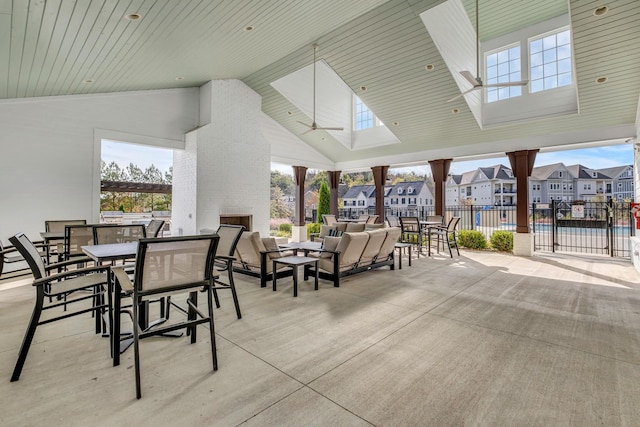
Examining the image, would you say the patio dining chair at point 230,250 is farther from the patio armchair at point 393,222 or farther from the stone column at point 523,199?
the stone column at point 523,199

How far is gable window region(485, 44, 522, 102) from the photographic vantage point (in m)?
7.58

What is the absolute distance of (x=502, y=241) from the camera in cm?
871

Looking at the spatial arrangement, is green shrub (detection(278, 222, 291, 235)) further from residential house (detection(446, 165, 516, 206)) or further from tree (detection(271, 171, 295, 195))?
residential house (detection(446, 165, 516, 206))

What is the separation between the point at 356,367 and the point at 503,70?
8.53 m

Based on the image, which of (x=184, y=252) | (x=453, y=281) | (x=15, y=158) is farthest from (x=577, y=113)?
(x=15, y=158)

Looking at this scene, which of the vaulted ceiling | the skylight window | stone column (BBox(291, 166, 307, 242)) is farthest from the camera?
stone column (BBox(291, 166, 307, 242))

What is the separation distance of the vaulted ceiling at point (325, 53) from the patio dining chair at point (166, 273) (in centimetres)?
296

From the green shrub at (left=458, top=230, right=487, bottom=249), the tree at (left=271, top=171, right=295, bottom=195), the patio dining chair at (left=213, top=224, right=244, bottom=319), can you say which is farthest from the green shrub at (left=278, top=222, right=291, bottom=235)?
the patio dining chair at (left=213, top=224, right=244, bottom=319)

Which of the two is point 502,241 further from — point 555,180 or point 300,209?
point 555,180

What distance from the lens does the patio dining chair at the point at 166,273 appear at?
203cm

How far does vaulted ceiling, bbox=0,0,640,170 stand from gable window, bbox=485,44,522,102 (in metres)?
0.51

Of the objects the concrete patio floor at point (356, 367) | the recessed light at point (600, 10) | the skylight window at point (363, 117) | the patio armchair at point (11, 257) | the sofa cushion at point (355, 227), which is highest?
the skylight window at point (363, 117)

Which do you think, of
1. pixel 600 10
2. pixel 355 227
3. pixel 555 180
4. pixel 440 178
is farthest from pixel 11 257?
pixel 555 180

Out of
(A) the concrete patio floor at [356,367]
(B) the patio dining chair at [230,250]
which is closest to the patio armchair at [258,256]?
(A) the concrete patio floor at [356,367]
